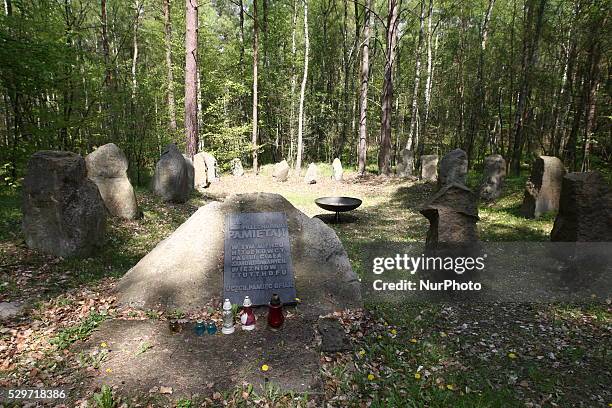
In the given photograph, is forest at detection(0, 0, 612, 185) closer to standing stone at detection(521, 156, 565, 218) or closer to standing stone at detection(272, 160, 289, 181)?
standing stone at detection(272, 160, 289, 181)

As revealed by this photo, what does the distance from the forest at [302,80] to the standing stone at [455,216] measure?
833 centimetres

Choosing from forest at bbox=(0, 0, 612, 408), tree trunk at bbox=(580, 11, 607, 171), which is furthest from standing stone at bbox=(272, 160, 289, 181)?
tree trunk at bbox=(580, 11, 607, 171)

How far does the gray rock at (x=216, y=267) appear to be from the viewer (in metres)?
5.07

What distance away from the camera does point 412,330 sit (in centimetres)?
479

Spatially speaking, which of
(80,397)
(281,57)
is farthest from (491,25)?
(80,397)

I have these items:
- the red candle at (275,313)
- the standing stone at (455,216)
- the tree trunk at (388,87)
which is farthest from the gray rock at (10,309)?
the tree trunk at (388,87)

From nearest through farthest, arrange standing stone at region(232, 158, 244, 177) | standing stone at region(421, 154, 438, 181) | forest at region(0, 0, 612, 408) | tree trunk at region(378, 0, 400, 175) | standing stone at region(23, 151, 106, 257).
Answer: forest at region(0, 0, 612, 408), standing stone at region(23, 151, 106, 257), tree trunk at region(378, 0, 400, 175), standing stone at region(421, 154, 438, 181), standing stone at region(232, 158, 244, 177)

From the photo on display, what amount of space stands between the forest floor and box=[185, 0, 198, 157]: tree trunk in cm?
784

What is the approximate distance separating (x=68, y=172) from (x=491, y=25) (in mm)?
25119

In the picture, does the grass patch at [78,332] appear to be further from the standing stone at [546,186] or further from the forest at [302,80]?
the standing stone at [546,186]

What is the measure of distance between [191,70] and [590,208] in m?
12.9

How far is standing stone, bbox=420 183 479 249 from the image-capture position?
6.23 meters

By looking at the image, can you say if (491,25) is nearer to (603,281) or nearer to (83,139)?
(603,281)

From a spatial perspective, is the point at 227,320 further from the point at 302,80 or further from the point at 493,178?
the point at 302,80
